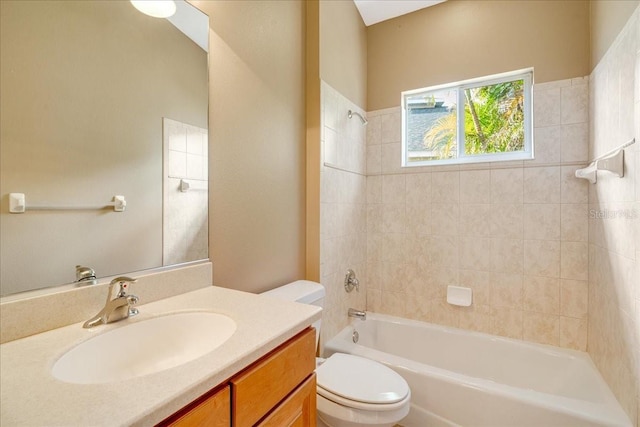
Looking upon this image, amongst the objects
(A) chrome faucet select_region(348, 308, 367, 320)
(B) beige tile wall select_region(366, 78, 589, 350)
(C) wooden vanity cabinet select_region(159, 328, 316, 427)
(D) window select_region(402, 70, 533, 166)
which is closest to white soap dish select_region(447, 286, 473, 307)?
(B) beige tile wall select_region(366, 78, 589, 350)

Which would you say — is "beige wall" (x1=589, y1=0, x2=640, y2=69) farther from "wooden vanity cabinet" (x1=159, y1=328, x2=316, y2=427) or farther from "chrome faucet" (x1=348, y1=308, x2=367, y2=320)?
"chrome faucet" (x1=348, y1=308, x2=367, y2=320)

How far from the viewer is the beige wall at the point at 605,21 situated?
4.32ft

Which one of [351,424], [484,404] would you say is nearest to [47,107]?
[351,424]

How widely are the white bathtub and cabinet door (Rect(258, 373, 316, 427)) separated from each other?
34.7 inches

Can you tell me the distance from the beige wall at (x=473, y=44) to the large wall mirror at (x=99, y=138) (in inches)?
66.0

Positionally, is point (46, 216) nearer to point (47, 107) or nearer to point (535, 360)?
point (47, 107)

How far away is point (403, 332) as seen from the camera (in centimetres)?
224

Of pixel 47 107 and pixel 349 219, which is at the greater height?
pixel 47 107

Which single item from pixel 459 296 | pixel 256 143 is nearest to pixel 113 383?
pixel 256 143

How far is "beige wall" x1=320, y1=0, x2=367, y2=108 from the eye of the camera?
75.0 inches

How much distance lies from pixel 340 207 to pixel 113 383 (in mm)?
1665

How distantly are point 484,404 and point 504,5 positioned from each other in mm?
2530

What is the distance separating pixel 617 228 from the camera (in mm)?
1382

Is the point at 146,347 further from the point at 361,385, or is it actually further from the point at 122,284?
the point at 361,385
